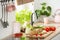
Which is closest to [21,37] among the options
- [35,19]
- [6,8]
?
[6,8]

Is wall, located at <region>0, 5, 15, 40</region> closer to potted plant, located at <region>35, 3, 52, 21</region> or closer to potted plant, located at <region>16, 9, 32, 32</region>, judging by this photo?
potted plant, located at <region>16, 9, 32, 32</region>

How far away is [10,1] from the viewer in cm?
196

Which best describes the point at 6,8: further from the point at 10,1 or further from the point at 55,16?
the point at 55,16

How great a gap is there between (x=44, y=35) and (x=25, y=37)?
0.25 meters

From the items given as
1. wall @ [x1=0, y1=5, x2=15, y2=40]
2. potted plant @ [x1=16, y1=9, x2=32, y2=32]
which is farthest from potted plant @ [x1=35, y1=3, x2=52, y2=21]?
wall @ [x1=0, y1=5, x2=15, y2=40]

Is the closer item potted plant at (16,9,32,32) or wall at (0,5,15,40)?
wall at (0,5,15,40)

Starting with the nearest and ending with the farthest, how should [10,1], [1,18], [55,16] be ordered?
[1,18] → [10,1] → [55,16]

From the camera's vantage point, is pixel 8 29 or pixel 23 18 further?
pixel 23 18

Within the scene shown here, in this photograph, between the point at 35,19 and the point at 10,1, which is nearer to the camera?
the point at 10,1

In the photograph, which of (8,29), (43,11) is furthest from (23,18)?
(43,11)

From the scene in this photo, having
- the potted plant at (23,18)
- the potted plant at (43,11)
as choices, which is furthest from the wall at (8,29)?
the potted plant at (43,11)

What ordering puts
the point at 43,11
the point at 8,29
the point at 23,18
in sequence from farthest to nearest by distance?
the point at 43,11, the point at 23,18, the point at 8,29

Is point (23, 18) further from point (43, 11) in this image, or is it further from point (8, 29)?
point (43, 11)

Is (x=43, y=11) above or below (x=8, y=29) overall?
above
